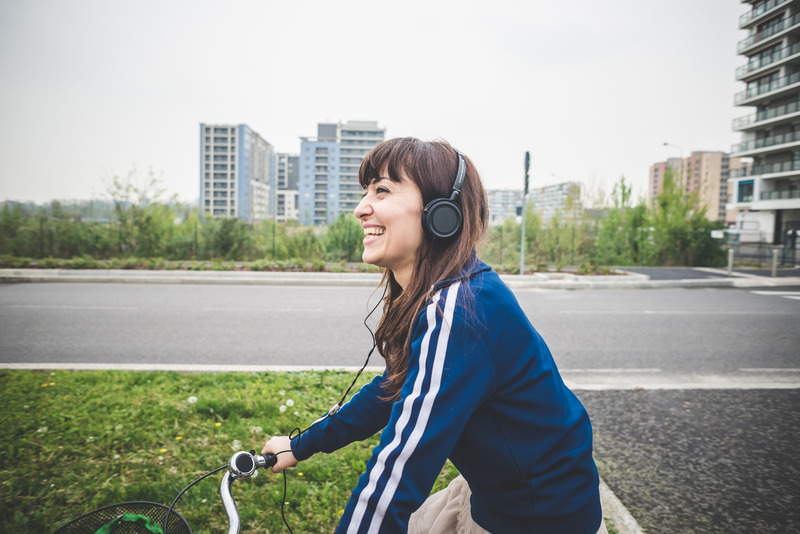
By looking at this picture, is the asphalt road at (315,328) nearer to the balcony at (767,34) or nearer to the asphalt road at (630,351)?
the asphalt road at (630,351)

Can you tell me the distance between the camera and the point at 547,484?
1136 millimetres

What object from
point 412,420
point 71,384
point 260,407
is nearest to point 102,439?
point 260,407

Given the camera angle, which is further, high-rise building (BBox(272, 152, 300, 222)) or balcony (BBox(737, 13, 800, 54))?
high-rise building (BBox(272, 152, 300, 222))

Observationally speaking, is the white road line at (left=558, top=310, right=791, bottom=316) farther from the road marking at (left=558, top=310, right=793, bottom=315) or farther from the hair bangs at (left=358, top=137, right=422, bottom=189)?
the hair bangs at (left=358, top=137, right=422, bottom=189)

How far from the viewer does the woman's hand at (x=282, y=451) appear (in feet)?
5.12

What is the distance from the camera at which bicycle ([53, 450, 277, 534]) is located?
1.37 metres

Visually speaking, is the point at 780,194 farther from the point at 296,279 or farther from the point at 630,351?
the point at 630,351

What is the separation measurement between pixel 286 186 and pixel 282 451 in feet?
504

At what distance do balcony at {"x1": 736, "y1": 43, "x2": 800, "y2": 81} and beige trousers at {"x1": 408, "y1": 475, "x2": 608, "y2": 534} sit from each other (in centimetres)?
5442

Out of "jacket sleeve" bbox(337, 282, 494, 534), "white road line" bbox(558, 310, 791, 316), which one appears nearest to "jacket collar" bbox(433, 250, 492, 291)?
"jacket sleeve" bbox(337, 282, 494, 534)

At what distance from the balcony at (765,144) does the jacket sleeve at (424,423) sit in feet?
184

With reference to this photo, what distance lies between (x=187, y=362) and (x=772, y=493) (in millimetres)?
5490

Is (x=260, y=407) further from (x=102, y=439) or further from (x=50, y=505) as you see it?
(x=50, y=505)

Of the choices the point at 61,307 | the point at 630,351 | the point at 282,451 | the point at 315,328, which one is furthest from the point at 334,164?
the point at 282,451
